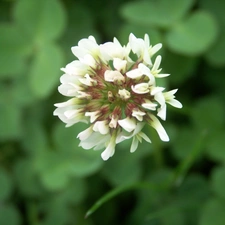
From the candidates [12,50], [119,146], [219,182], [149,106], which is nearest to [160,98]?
[149,106]

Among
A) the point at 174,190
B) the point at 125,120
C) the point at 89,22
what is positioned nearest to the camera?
the point at 125,120

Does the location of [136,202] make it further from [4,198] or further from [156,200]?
[4,198]

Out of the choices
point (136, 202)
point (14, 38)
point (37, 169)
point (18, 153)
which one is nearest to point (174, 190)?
point (136, 202)

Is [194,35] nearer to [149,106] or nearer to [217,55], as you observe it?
[217,55]

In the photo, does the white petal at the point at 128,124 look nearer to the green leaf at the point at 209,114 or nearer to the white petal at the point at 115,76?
the white petal at the point at 115,76

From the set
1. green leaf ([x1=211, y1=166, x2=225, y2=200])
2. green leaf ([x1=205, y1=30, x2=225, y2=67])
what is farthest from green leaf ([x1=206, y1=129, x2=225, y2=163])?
green leaf ([x1=205, y1=30, x2=225, y2=67])

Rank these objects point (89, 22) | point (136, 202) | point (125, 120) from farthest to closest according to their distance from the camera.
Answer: point (89, 22)
point (136, 202)
point (125, 120)

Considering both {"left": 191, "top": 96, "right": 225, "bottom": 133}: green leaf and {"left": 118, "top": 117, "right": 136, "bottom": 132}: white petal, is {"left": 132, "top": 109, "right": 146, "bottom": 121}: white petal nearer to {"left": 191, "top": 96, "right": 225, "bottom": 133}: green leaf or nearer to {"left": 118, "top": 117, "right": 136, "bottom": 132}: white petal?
{"left": 118, "top": 117, "right": 136, "bottom": 132}: white petal
